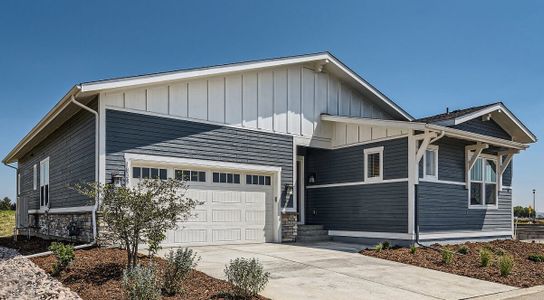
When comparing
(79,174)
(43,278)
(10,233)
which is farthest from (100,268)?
(10,233)

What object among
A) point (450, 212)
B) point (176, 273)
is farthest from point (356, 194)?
point (176, 273)

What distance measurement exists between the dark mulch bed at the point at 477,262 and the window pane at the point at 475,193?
1.50 m

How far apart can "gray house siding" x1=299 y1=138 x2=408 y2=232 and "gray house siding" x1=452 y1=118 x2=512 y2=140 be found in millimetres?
2859

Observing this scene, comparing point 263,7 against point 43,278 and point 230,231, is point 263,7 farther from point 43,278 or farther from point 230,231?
point 43,278

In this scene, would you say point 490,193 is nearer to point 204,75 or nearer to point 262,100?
point 262,100

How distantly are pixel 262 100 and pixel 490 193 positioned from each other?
8.14m

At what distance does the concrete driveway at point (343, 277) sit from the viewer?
687cm

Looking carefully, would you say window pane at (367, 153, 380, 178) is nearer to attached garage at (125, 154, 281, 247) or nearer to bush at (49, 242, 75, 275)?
attached garage at (125, 154, 281, 247)

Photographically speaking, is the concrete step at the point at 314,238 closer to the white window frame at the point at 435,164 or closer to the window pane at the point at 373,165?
the window pane at the point at 373,165

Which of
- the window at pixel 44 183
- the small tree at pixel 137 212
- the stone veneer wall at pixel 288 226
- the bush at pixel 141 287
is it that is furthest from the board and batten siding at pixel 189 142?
the window at pixel 44 183

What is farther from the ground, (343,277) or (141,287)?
(141,287)

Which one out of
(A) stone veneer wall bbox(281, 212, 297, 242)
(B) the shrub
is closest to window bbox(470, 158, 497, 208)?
(B) the shrub

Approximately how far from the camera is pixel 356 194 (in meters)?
13.4

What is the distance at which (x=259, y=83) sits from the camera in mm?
13234
